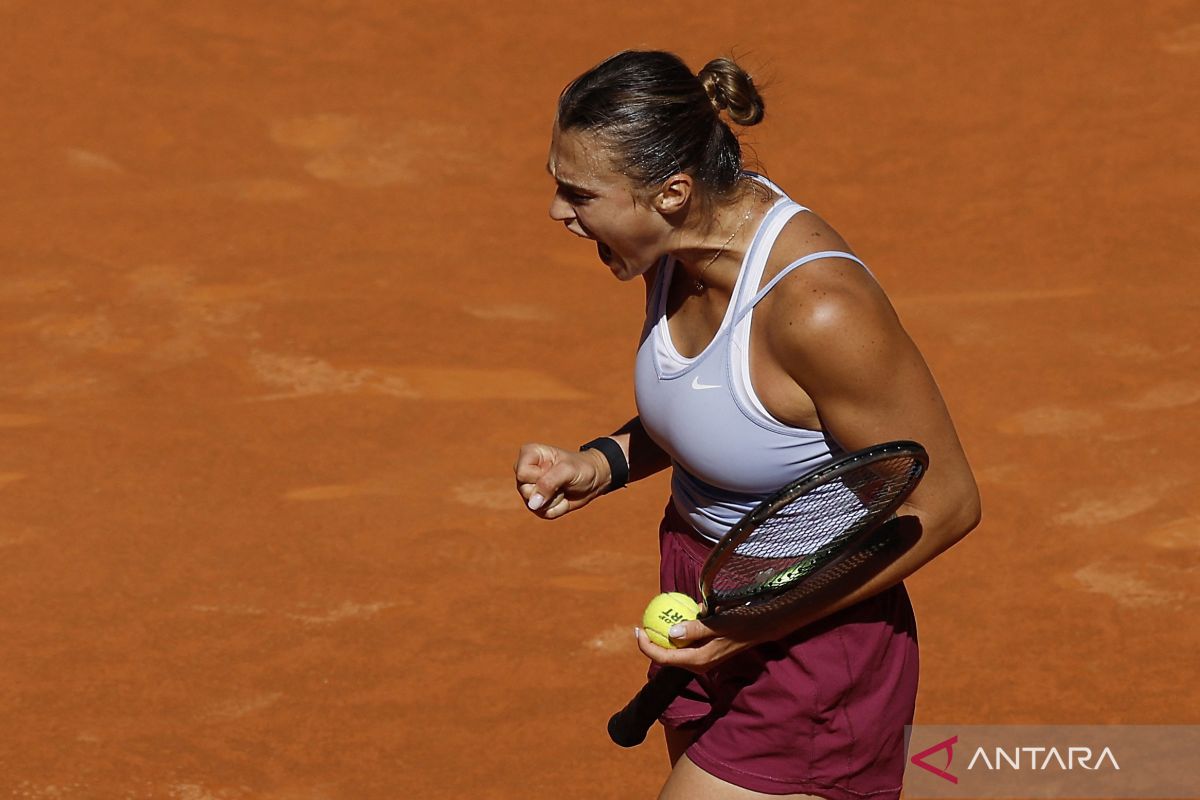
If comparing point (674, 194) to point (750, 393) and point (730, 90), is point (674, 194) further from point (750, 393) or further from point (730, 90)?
point (750, 393)

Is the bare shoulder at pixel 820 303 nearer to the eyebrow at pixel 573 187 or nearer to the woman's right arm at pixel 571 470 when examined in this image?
the eyebrow at pixel 573 187

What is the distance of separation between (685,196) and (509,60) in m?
8.65

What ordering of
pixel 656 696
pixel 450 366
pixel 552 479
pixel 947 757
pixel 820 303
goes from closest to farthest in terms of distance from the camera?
pixel 820 303 → pixel 656 696 → pixel 552 479 → pixel 947 757 → pixel 450 366

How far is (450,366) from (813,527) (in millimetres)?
4875

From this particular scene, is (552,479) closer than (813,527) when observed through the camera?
No

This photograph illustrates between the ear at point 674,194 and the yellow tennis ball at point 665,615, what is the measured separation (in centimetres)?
62

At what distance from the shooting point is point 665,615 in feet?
8.25

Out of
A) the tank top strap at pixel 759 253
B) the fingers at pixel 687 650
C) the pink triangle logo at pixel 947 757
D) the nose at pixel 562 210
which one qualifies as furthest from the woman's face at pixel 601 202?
the pink triangle logo at pixel 947 757

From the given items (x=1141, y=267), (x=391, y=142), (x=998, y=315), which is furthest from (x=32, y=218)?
(x=1141, y=267)

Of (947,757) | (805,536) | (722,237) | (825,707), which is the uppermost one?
(722,237)

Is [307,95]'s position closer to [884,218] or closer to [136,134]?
[136,134]

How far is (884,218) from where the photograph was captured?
8.84m

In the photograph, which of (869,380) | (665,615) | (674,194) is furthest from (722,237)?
(665,615)

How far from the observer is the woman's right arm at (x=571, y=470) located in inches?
112
